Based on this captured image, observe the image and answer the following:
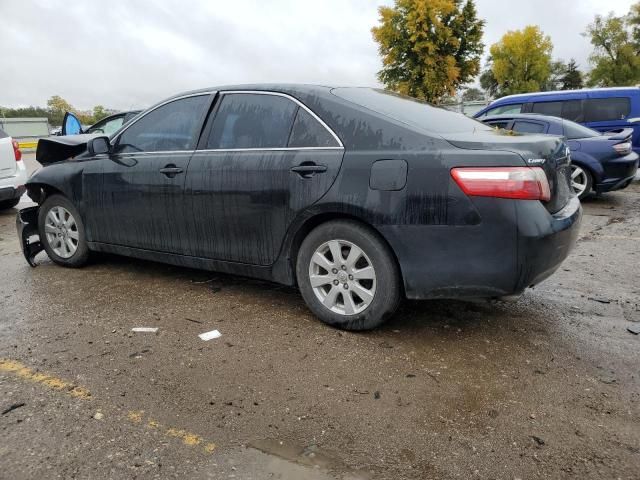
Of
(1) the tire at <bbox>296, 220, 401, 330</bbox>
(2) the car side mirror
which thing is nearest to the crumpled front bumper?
(2) the car side mirror

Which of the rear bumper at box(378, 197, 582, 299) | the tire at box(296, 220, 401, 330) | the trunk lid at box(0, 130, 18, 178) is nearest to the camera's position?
the rear bumper at box(378, 197, 582, 299)

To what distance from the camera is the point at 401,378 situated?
2.83 m

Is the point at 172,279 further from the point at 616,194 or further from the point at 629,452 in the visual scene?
the point at 616,194

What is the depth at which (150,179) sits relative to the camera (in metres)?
4.16

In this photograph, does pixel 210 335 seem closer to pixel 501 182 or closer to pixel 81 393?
pixel 81 393

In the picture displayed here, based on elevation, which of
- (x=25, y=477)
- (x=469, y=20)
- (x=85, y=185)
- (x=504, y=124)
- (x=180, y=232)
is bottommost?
(x=25, y=477)

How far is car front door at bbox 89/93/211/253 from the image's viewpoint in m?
4.05

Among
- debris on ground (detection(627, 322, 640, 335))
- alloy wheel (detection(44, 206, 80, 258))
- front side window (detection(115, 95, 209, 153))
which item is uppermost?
front side window (detection(115, 95, 209, 153))

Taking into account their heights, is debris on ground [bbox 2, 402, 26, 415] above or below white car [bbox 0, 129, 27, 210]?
below

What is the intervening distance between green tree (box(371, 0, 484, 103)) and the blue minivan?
26421 millimetres

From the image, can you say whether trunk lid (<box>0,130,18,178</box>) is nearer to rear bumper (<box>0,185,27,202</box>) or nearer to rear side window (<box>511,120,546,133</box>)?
rear bumper (<box>0,185,27,202</box>)

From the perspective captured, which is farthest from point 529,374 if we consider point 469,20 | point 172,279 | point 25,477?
point 469,20

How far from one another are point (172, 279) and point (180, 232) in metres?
0.74

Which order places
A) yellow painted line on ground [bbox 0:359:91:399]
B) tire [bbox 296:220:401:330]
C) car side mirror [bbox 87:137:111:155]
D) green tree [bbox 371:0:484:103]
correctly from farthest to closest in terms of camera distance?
green tree [bbox 371:0:484:103] < car side mirror [bbox 87:137:111:155] < tire [bbox 296:220:401:330] < yellow painted line on ground [bbox 0:359:91:399]
